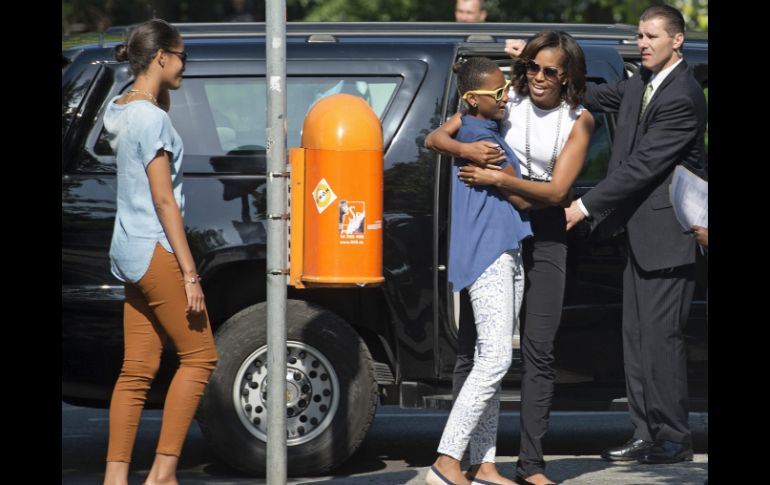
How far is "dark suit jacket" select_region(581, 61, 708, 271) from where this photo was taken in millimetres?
6188

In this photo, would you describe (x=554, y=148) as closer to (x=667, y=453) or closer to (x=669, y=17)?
(x=669, y=17)

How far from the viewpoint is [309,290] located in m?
6.52

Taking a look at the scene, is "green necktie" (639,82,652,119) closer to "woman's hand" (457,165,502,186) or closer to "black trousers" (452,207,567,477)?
"black trousers" (452,207,567,477)

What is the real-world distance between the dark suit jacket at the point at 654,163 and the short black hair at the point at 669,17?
165mm

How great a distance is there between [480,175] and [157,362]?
1.55 meters

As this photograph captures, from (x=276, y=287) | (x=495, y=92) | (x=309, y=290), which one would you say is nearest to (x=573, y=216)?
(x=495, y=92)

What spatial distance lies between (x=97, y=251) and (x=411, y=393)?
63.3 inches

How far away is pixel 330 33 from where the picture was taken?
6723 millimetres

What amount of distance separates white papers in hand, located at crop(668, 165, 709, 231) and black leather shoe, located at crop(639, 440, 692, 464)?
1175 millimetres

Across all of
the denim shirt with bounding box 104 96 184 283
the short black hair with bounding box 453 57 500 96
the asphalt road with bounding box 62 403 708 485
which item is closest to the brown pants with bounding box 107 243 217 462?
the denim shirt with bounding box 104 96 184 283

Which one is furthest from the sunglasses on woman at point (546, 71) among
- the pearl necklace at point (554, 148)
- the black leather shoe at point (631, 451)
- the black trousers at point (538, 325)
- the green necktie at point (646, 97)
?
the black leather shoe at point (631, 451)

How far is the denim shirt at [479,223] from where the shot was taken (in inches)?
221
